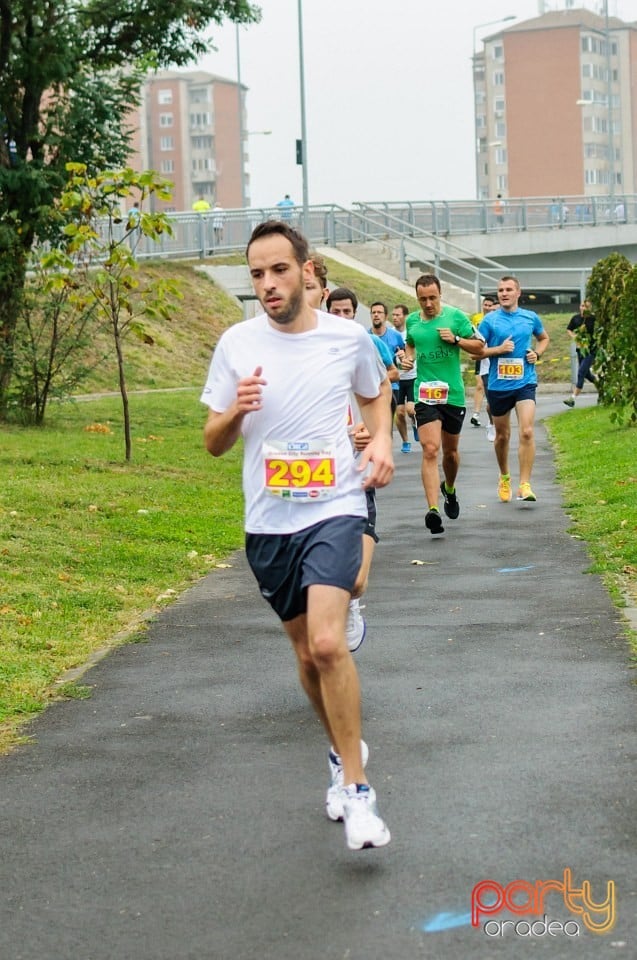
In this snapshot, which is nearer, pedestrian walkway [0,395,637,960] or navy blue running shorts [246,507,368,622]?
pedestrian walkway [0,395,637,960]

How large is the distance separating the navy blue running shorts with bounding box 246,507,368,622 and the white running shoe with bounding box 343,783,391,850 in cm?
63

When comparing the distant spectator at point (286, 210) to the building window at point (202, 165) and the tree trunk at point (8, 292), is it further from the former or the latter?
the building window at point (202, 165)

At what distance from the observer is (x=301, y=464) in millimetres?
5035

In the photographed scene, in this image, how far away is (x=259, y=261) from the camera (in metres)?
5.07

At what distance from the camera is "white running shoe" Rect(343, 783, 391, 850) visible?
4723mm

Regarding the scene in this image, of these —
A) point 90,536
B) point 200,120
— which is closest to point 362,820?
point 90,536

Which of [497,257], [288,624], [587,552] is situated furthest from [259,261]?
[497,257]

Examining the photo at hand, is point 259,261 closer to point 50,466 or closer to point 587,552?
point 587,552

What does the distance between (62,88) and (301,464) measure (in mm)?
18918

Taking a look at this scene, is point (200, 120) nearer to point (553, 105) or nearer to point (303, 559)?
point (553, 105)

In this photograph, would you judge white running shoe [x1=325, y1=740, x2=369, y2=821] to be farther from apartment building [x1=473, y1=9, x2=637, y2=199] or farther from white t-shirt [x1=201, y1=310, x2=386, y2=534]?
apartment building [x1=473, y1=9, x2=637, y2=199]


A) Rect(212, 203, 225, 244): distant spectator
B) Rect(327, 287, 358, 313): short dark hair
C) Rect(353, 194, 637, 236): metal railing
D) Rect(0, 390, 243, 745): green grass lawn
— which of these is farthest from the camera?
Rect(353, 194, 637, 236): metal railing

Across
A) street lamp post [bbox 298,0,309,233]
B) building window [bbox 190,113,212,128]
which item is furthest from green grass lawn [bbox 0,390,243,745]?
building window [bbox 190,113,212,128]

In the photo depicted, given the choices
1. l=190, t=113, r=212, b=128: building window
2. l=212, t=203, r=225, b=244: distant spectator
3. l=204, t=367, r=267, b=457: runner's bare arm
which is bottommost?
l=204, t=367, r=267, b=457: runner's bare arm
